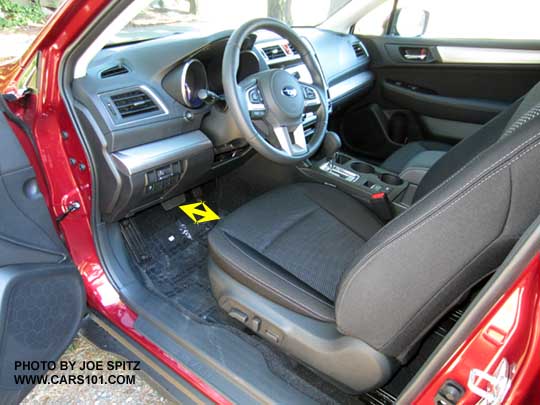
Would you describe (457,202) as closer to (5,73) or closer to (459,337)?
(459,337)

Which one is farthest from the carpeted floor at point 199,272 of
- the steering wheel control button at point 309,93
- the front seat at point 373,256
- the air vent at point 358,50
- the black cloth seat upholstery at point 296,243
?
the air vent at point 358,50

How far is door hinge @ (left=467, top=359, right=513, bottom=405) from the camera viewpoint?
2.51ft

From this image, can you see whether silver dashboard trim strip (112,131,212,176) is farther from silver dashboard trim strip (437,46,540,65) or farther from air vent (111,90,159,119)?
silver dashboard trim strip (437,46,540,65)

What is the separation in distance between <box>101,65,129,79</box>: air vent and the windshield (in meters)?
0.27

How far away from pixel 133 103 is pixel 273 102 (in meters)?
0.46

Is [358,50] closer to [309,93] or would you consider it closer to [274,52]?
[274,52]

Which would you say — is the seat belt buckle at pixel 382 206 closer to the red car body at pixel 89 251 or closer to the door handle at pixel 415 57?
the red car body at pixel 89 251

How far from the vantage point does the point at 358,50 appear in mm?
2658

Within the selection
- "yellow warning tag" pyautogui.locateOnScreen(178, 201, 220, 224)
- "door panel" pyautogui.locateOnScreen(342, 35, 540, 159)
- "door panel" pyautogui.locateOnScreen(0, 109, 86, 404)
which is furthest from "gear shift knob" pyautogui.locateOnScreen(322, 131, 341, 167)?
Result: "door panel" pyautogui.locateOnScreen(0, 109, 86, 404)

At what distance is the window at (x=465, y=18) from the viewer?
7.50 ft

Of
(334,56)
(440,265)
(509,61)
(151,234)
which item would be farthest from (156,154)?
(509,61)

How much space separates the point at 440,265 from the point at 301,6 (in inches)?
102

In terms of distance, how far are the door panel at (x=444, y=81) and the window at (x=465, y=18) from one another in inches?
2.8

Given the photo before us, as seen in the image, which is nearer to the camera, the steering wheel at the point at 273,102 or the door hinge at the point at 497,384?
the door hinge at the point at 497,384
